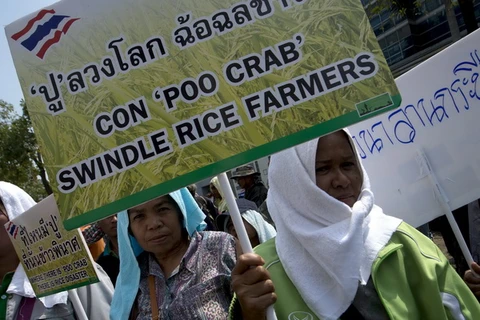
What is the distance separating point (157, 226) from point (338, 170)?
0.89m

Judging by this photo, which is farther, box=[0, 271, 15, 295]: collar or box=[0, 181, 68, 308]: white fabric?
box=[0, 271, 15, 295]: collar

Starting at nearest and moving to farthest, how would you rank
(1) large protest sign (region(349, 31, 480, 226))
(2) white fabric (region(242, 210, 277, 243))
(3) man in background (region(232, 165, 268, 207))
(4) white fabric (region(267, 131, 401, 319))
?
(4) white fabric (region(267, 131, 401, 319)) → (1) large protest sign (region(349, 31, 480, 226)) → (2) white fabric (region(242, 210, 277, 243)) → (3) man in background (region(232, 165, 268, 207))

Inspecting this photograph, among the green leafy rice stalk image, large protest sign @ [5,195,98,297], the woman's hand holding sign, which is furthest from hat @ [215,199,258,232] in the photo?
the green leafy rice stalk image

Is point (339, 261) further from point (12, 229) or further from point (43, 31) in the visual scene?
point (12, 229)

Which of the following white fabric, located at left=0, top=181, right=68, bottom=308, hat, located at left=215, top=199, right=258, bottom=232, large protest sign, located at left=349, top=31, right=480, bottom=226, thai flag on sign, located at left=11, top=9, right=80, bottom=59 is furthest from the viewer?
hat, located at left=215, top=199, right=258, bottom=232

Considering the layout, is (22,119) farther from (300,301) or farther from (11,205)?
(300,301)

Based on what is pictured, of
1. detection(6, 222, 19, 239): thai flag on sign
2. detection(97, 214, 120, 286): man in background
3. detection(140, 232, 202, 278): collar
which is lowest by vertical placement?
detection(140, 232, 202, 278): collar

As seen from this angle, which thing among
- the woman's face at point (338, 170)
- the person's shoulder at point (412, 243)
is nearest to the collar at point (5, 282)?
the woman's face at point (338, 170)

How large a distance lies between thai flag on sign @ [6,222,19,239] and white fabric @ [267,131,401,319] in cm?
131

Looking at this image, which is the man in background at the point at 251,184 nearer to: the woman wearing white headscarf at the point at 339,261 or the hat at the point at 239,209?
the hat at the point at 239,209

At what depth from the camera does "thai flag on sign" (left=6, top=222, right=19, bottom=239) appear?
2307mm

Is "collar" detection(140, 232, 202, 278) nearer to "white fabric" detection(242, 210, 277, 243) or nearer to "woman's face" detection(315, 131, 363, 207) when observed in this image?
"woman's face" detection(315, 131, 363, 207)

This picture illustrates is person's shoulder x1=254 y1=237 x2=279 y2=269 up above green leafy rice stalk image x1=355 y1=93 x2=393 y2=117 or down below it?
below

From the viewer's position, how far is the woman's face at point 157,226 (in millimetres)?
2182
